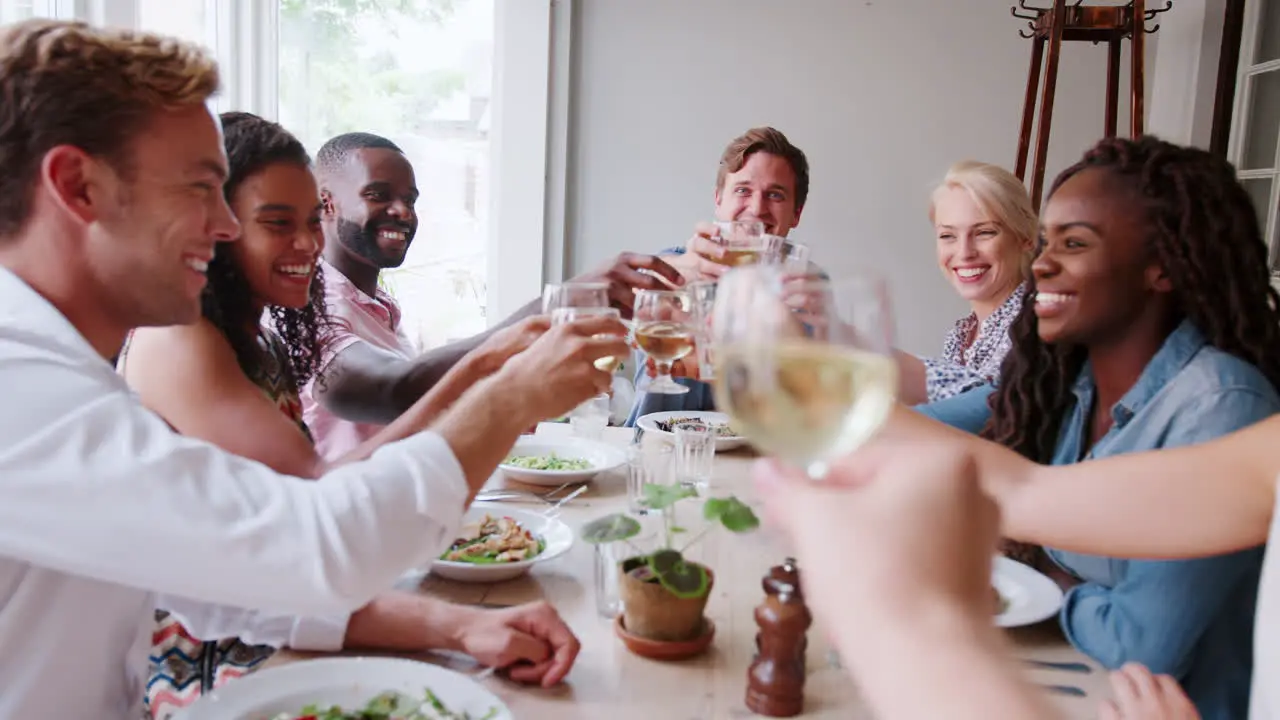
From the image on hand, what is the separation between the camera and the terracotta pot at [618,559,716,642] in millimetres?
1134

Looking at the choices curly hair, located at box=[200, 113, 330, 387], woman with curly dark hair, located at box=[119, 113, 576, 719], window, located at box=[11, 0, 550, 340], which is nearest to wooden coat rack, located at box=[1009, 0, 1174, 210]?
window, located at box=[11, 0, 550, 340]

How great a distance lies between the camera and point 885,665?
20.8 inches

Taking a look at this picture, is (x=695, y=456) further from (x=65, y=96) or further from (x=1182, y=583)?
(x=65, y=96)

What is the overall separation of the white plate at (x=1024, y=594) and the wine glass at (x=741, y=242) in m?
0.81

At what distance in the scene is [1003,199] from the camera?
2.88 metres

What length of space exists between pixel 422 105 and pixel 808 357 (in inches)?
A: 161

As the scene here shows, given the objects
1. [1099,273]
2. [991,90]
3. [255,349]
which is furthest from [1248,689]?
[991,90]

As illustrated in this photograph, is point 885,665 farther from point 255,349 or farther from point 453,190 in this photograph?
point 453,190

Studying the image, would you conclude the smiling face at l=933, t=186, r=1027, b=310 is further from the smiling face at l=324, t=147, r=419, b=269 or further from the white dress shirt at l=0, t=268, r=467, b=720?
the white dress shirt at l=0, t=268, r=467, b=720

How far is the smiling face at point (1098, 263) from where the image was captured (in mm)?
1578

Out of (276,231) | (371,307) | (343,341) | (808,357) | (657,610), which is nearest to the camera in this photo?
(808,357)

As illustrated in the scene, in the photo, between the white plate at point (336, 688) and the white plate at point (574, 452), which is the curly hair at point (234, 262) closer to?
the white plate at point (574, 452)

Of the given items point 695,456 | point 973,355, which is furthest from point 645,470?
point 973,355

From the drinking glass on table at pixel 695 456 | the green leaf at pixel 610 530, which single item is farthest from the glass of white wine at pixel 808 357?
the drinking glass on table at pixel 695 456
